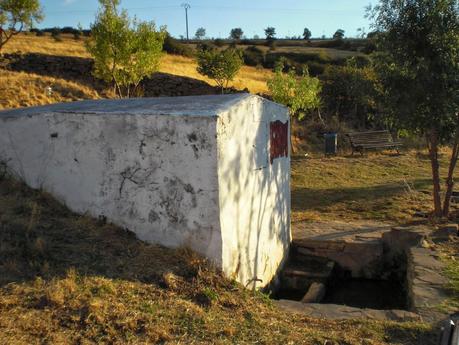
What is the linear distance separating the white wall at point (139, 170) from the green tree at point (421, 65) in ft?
16.0

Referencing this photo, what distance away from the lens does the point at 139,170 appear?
4.58 meters

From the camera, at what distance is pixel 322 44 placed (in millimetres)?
59750

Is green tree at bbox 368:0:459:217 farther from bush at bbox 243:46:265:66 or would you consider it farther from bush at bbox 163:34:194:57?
bush at bbox 243:46:265:66

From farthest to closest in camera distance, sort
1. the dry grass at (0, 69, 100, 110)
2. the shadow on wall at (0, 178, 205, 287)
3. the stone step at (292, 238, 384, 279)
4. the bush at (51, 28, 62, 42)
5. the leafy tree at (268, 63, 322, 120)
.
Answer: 1. the bush at (51, 28, 62, 42)
2. the leafy tree at (268, 63, 322, 120)
3. the dry grass at (0, 69, 100, 110)
4. the stone step at (292, 238, 384, 279)
5. the shadow on wall at (0, 178, 205, 287)

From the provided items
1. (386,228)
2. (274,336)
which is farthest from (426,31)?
(274,336)

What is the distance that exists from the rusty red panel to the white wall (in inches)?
69.6

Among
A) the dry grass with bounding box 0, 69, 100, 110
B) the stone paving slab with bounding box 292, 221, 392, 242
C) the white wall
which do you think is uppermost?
the dry grass with bounding box 0, 69, 100, 110

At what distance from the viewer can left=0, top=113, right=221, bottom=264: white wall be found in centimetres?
426

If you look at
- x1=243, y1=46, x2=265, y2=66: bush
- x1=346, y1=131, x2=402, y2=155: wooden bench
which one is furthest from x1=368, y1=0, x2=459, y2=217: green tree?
x1=243, y1=46, x2=265, y2=66: bush

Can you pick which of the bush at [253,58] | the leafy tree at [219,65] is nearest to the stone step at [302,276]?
the leafy tree at [219,65]

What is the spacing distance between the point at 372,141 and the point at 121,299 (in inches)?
619

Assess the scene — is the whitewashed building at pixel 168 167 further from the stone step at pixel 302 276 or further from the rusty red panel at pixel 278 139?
the stone step at pixel 302 276

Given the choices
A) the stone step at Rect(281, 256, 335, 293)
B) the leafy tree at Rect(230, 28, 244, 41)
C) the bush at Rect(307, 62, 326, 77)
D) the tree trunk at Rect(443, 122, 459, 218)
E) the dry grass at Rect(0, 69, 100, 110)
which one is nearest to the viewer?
the stone step at Rect(281, 256, 335, 293)

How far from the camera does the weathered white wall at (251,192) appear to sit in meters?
4.39
